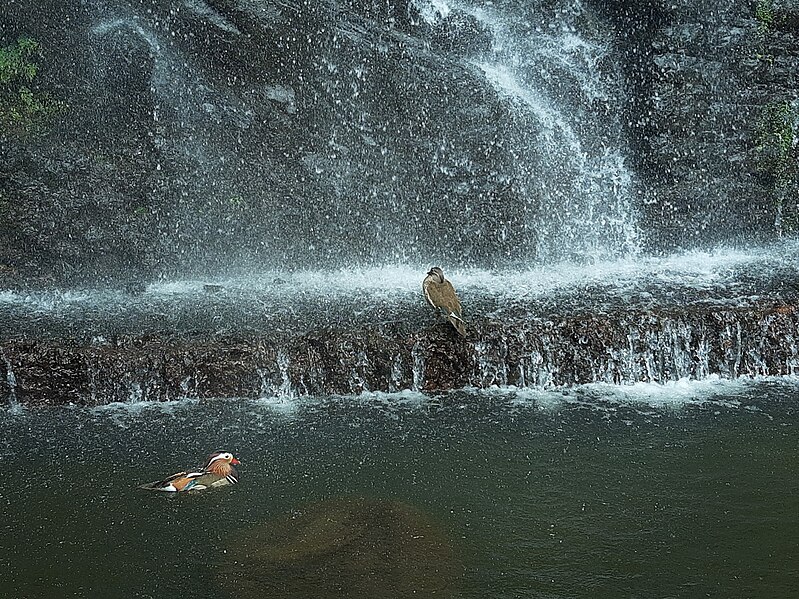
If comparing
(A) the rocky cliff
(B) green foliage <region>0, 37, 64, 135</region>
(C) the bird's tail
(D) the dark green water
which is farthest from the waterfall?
(B) green foliage <region>0, 37, 64, 135</region>

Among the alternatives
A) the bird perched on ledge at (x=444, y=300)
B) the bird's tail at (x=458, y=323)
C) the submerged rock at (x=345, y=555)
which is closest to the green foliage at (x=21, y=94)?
the bird perched on ledge at (x=444, y=300)

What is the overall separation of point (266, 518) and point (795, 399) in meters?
3.40

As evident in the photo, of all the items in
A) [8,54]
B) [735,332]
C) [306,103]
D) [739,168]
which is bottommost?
[735,332]

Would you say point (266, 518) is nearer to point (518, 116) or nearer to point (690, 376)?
point (690, 376)

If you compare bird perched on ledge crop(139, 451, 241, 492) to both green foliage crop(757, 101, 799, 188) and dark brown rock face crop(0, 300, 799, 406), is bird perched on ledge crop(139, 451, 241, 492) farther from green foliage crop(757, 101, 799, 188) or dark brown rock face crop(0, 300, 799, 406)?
green foliage crop(757, 101, 799, 188)

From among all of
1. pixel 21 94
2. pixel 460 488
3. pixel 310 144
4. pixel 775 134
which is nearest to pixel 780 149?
pixel 775 134

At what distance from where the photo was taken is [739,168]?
9867 millimetres

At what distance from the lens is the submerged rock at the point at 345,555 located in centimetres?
456

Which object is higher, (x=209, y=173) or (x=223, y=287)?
(x=209, y=173)

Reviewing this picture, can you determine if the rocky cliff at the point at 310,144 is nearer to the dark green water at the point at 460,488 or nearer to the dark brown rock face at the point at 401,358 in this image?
the dark brown rock face at the point at 401,358

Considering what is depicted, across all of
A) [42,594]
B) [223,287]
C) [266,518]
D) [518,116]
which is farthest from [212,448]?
[518,116]

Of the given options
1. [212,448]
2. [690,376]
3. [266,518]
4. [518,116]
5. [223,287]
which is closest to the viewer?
[266,518]

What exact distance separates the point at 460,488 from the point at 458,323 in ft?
5.65

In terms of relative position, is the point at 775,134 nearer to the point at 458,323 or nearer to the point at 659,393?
the point at 659,393
